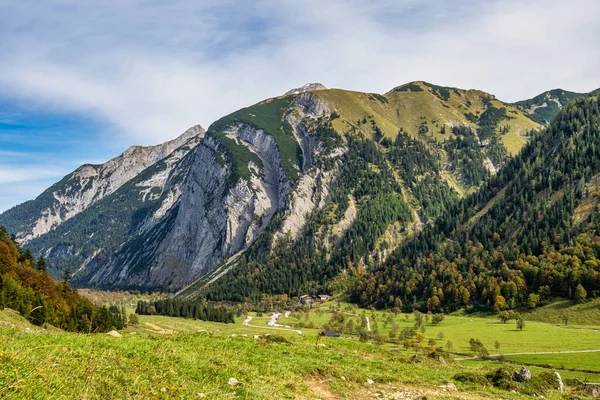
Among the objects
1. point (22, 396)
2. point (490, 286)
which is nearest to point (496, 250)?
point (490, 286)

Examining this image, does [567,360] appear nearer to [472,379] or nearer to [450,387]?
[472,379]

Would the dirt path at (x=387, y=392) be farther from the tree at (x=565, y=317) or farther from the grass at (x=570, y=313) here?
the tree at (x=565, y=317)

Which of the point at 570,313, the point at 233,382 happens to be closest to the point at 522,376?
the point at 233,382

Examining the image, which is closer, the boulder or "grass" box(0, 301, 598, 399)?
"grass" box(0, 301, 598, 399)

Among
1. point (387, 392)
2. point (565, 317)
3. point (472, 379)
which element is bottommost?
point (565, 317)

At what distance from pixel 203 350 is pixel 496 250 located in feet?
668

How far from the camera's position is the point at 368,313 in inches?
7451

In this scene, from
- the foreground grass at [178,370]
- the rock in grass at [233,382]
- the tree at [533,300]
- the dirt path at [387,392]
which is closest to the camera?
the foreground grass at [178,370]

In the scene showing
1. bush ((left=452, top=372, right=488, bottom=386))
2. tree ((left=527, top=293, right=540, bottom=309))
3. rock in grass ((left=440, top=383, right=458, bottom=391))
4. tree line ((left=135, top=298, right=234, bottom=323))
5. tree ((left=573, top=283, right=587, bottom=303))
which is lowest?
tree line ((left=135, top=298, right=234, bottom=323))

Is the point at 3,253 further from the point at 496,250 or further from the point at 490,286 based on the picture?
the point at 496,250

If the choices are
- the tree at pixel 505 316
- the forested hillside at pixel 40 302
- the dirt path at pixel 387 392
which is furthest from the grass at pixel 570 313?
the forested hillside at pixel 40 302

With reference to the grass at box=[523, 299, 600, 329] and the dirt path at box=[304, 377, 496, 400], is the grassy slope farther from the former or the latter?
the grass at box=[523, 299, 600, 329]

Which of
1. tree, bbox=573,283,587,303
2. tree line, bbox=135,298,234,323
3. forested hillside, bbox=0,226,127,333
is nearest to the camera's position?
forested hillside, bbox=0,226,127,333

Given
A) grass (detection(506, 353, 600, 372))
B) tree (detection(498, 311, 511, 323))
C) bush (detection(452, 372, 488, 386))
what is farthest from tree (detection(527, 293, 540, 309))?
bush (detection(452, 372, 488, 386))
